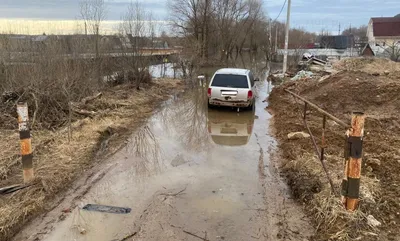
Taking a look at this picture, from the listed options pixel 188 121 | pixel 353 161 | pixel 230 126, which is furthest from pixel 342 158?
pixel 188 121

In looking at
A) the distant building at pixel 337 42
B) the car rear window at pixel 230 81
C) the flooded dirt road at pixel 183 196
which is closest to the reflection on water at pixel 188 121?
the flooded dirt road at pixel 183 196

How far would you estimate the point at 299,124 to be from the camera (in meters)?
11.1

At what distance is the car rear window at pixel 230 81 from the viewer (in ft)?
47.5

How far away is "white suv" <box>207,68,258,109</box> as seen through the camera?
14266 millimetres

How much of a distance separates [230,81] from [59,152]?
8344 millimetres

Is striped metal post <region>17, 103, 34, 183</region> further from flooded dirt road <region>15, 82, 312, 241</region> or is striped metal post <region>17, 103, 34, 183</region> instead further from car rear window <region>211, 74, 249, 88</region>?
car rear window <region>211, 74, 249, 88</region>

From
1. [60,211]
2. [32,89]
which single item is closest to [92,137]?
[32,89]

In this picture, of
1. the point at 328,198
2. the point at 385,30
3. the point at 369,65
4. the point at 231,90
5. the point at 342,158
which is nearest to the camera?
the point at 328,198

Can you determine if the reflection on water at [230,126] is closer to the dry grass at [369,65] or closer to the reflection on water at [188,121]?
the reflection on water at [188,121]

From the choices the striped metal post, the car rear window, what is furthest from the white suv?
the striped metal post

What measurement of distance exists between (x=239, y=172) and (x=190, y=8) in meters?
48.8

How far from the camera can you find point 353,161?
4.44 m

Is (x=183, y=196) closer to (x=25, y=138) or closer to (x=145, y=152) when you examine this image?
(x=25, y=138)

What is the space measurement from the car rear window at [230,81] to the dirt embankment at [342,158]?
184 centimetres
